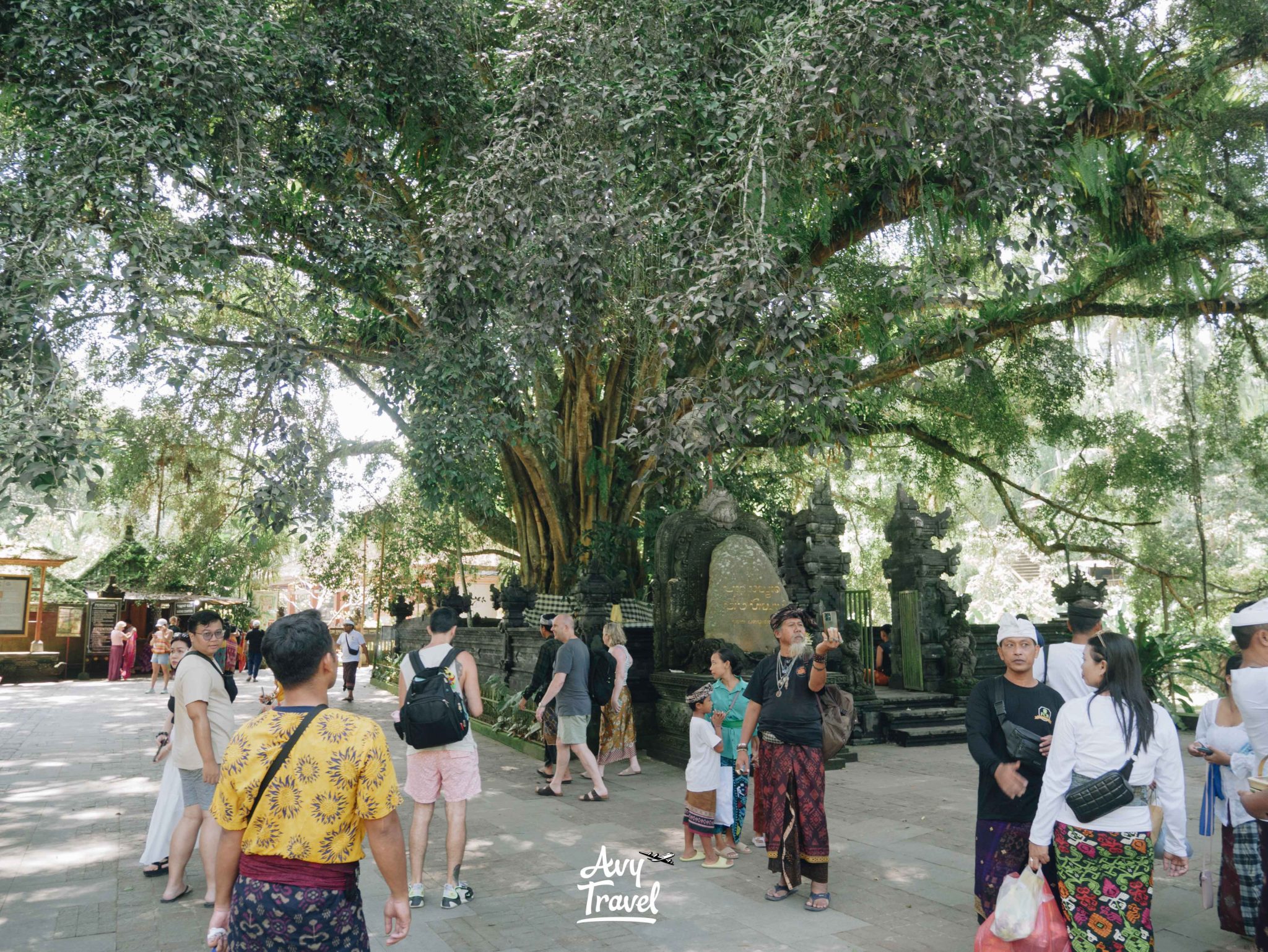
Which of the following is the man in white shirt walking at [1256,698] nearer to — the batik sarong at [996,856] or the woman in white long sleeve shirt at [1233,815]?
the woman in white long sleeve shirt at [1233,815]

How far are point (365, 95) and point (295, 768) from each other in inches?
346

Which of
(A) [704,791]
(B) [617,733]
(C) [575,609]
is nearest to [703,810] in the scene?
(A) [704,791]

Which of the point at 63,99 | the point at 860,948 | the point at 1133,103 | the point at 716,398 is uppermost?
the point at 1133,103

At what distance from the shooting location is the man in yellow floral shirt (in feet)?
8.28

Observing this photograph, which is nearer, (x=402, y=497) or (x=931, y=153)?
(x=931, y=153)

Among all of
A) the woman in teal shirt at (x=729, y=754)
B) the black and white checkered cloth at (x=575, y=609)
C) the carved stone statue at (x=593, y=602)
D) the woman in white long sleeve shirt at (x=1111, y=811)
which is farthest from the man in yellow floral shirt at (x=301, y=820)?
the black and white checkered cloth at (x=575, y=609)

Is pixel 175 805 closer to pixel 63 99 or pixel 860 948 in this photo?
pixel 860 948

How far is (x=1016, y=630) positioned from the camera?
13.5ft

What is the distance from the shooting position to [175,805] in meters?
5.35

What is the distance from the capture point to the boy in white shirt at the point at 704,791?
18.4ft

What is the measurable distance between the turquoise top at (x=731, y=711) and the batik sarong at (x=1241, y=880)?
2.65 metres

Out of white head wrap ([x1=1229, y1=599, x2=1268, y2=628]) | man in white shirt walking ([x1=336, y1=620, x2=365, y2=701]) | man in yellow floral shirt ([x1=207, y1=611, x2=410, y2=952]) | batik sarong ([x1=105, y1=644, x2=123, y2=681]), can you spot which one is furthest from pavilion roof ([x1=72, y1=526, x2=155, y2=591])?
white head wrap ([x1=1229, y1=599, x2=1268, y2=628])

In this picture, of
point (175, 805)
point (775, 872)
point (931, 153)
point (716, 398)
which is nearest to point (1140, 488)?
point (931, 153)

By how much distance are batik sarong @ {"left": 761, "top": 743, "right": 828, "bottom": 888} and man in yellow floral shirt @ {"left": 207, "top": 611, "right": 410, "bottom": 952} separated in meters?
2.78
